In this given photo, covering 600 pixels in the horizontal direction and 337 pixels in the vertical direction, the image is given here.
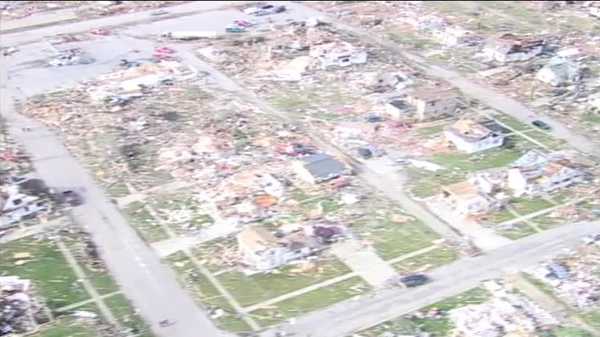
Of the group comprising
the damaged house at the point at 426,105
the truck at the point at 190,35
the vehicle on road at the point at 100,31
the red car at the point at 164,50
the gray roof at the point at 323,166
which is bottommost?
the gray roof at the point at 323,166

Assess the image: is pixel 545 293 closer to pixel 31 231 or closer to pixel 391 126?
pixel 391 126

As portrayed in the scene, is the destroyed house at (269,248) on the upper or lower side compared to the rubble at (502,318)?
upper

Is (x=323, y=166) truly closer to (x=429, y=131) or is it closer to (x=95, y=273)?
(x=429, y=131)

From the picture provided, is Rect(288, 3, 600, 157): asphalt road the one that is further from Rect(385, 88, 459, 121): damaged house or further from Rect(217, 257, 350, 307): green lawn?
Rect(217, 257, 350, 307): green lawn

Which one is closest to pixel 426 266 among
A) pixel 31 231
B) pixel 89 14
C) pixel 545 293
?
pixel 545 293

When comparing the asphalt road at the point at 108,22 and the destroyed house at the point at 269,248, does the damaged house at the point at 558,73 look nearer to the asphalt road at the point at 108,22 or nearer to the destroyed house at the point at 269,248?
the destroyed house at the point at 269,248

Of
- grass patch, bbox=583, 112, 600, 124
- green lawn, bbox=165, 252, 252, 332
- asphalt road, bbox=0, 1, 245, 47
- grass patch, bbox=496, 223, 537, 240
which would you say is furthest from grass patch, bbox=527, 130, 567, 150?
asphalt road, bbox=0, 1, 245, 47

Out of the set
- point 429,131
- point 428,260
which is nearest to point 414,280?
point 428,260

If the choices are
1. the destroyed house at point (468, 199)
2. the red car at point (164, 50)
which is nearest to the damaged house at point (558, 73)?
the destroyed house at point (468, 199)
